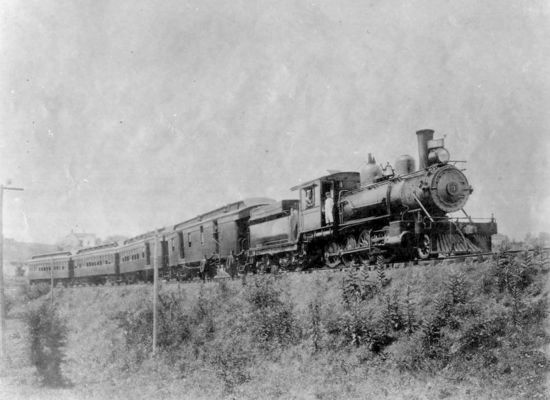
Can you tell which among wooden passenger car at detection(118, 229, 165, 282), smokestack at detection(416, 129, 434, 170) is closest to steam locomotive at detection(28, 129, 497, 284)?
smokestack at detection(416, 129, 434, 170)

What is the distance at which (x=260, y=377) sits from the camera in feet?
38.9

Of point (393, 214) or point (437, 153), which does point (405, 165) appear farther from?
point (393, 214)

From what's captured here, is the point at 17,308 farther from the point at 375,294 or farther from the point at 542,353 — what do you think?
the point at 542,353

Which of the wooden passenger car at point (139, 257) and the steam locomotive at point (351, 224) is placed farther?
the wooden passenger car at point (139, 257)

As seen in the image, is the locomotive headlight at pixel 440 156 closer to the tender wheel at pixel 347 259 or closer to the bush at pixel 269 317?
the tender wheel at pixel 347 259

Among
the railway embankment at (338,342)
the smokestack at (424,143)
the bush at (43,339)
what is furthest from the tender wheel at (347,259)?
the bush at (43,339)

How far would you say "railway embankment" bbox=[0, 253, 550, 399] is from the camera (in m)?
8.27

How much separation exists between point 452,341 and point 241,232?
14.5 m

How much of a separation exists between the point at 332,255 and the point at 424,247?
3745mm

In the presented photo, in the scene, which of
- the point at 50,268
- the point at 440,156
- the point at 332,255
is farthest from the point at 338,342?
the point at 50,268

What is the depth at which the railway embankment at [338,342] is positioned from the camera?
27.1ft

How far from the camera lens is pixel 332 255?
15.9 m

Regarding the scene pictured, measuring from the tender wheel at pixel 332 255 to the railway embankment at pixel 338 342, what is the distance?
4.67 ft

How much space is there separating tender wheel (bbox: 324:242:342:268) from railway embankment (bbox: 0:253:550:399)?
1.42m
